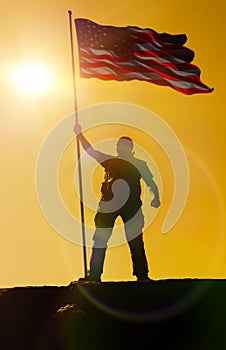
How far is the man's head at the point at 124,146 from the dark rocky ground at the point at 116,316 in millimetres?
2162

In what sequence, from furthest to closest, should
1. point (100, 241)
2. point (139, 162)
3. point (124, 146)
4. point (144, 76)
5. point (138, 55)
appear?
point (138, 55)
point (144, 76)
point (139, 162)
point (124, 146)
point (100, 241)

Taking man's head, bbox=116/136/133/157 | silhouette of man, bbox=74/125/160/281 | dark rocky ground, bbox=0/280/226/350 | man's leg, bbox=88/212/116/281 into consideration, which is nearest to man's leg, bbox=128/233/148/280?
silhouette of man, bbox=74/125/160/281

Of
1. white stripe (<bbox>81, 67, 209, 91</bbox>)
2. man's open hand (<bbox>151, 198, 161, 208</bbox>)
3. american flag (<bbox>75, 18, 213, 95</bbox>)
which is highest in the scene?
american flag (<bbox>75, 18, 213, 95</bbox>)

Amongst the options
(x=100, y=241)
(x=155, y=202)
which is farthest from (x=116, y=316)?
(x=155, y=202)

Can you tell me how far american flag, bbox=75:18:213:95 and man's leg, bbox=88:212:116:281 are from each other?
10.2 feet

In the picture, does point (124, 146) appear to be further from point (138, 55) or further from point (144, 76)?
point (138, 55)

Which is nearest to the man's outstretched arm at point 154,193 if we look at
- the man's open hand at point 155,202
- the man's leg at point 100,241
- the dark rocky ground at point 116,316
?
the man's open hand at point 155,202

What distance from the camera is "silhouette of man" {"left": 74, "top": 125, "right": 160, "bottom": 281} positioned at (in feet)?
31.6

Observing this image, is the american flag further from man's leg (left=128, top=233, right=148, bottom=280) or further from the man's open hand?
man's leg (left=128, top=233, right=148, bottom=280)

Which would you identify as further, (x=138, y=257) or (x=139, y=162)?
(x=139, y=162)

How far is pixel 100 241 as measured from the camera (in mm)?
9539

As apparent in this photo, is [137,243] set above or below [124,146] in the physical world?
below

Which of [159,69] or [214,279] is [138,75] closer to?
[159,69]

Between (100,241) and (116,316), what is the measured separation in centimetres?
188
